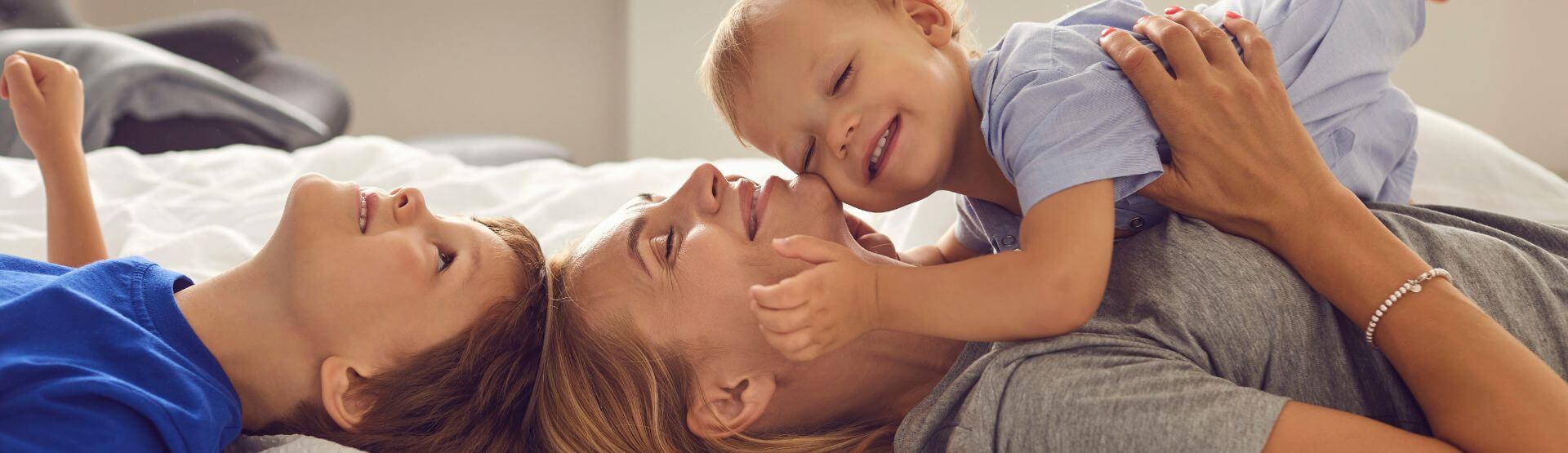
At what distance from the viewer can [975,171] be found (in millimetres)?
1189

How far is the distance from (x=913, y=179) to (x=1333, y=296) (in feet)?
1.29

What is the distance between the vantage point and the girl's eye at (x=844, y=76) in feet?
3.66

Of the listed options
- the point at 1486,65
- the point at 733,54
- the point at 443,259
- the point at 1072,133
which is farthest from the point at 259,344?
the point at 1486,65

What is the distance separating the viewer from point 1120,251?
3.42 feet

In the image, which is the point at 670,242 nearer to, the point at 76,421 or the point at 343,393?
the point at 343,393

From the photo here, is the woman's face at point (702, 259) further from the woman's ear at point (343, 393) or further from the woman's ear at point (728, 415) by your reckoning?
the woman's ear at point (343, 393)

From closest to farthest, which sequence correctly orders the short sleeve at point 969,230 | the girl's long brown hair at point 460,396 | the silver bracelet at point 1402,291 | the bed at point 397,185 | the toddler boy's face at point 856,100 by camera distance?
1. the silver bracelet at point 1402,291
2. the girl's long brown hair at point 460,396
3. the toddler boy's face at point 856,100
4. the short sleeve at point 969,230
5. the bed at point 397,185

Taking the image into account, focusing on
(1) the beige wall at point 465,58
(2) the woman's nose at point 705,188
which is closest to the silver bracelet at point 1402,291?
(2) the woman's nose at point 705,188

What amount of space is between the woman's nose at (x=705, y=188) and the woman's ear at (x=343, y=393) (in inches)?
13.8

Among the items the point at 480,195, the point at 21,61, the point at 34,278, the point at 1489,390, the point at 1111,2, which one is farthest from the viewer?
the point at 480,195

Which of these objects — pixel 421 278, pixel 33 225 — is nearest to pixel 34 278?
pixel 421 278

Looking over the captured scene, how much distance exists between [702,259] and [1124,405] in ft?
1.34

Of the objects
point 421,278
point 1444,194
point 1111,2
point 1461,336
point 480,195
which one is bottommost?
point 480,195

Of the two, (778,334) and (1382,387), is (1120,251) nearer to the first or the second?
(1382,387)
